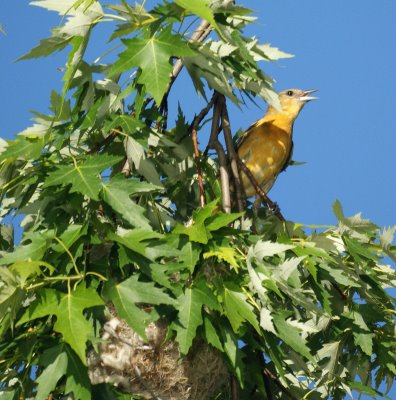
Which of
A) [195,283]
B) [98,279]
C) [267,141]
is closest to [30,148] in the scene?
[98,279]

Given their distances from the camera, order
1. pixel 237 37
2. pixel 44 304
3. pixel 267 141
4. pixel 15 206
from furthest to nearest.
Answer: pixel 267 141 → pixel 15 206 → pixel 237 37 → pixel 44 304

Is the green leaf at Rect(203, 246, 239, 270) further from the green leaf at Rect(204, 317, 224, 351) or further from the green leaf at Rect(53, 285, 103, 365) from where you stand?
the green leaf at Rect(53, 285, 103, 365)

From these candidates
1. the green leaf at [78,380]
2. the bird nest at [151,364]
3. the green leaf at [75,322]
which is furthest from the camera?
the bird nest at [151,364]

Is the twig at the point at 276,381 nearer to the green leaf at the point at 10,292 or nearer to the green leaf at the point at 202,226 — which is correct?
the green leaf at the point at 202,226

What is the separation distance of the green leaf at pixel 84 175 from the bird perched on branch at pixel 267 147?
1537 mm

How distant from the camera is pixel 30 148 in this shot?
2512 millimetres

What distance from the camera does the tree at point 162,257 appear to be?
2203 mm

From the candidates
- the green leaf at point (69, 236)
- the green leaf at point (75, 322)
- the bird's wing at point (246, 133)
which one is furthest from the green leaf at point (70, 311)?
the bird's wing at point (246, 133)

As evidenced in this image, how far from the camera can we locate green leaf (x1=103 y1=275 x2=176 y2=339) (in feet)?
7.03

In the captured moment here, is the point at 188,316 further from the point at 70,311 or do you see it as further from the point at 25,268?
the point at 25,268

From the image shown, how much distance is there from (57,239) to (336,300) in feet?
3.38

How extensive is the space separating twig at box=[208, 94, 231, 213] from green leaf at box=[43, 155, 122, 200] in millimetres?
472

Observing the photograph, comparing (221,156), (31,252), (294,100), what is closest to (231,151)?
(221,156)

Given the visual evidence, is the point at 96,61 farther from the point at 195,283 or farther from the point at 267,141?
the point at 267,141
